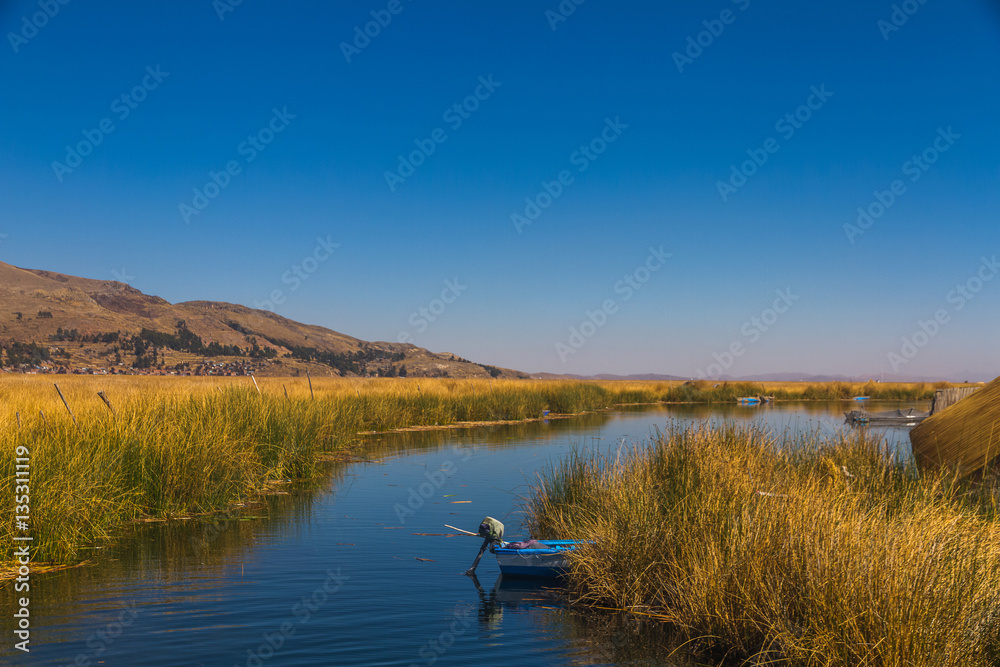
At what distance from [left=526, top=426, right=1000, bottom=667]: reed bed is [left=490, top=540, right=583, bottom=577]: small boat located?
345mm

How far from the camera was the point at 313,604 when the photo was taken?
24.9 ft

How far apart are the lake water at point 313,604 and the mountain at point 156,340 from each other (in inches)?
2799

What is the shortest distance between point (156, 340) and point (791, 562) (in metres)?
98.2

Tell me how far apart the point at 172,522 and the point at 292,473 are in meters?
5.21

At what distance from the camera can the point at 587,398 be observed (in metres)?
44.8

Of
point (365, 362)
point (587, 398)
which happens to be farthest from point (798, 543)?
point (365, 362)

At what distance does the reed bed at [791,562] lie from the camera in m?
4.54

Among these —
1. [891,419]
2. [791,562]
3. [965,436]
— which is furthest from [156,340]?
[791,562]

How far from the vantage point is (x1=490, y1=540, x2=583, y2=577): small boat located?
→ 838 cm

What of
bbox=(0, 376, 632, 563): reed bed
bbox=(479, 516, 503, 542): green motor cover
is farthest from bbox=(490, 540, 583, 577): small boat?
bbox=(0, 376, 632, 563): reed bed

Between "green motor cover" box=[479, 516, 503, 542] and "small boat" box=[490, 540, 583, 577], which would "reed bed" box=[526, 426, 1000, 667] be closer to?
"small boat" box=[490, 540, 583, 577]

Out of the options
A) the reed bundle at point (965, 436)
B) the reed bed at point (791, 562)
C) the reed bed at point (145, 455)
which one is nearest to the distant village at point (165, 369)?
the reed bed at point (145, 455)

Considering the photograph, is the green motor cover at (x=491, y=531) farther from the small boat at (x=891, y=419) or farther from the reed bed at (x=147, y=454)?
the small boat at (x=891, y=419)

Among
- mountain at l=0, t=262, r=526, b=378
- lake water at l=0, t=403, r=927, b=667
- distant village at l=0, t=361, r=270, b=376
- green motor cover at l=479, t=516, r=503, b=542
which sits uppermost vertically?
mountain at l=0, t=262, r=526, b=378
